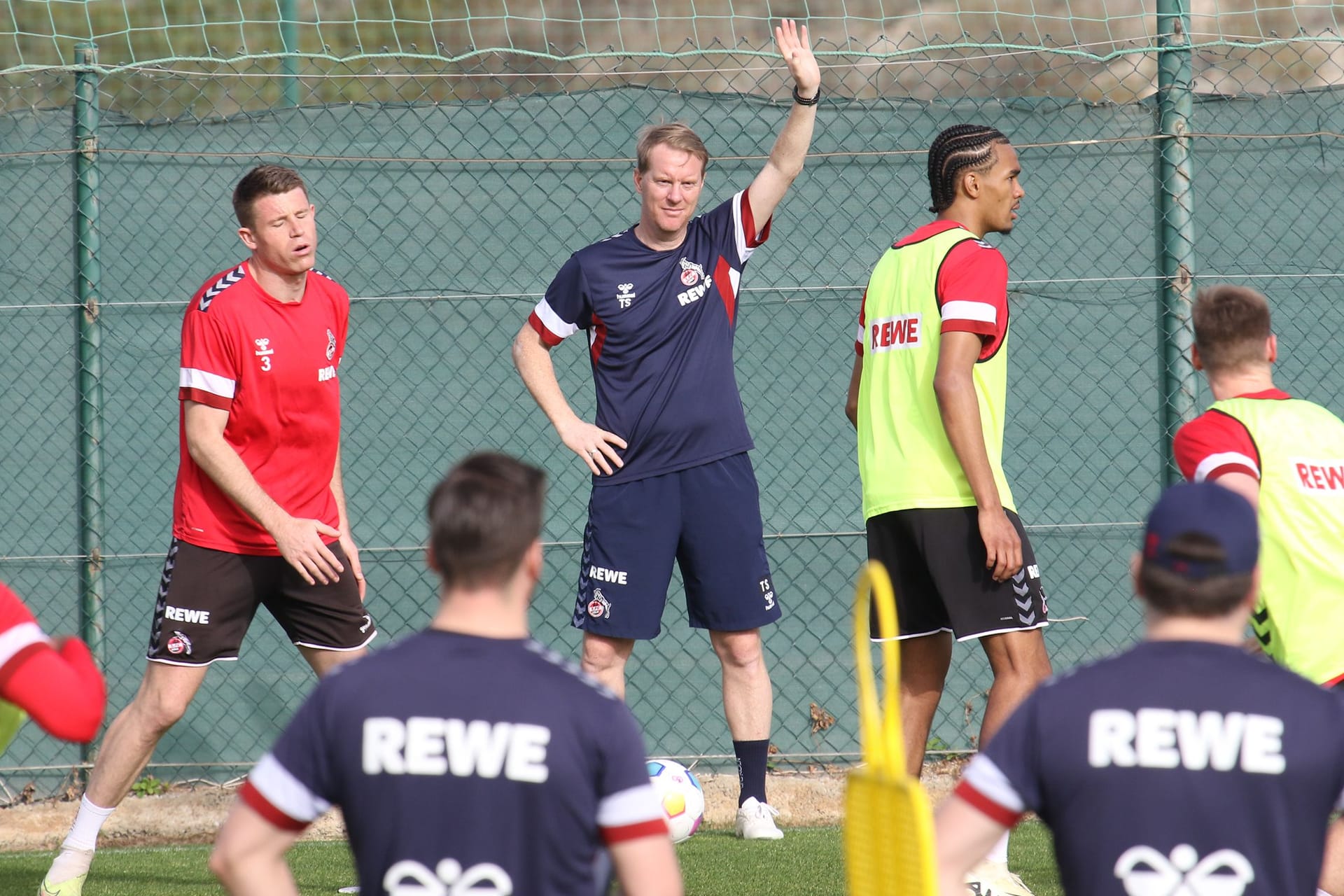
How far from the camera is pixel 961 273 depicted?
13.1ft

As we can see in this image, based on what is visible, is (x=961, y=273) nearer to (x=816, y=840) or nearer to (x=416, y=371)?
(x=816, y=840)

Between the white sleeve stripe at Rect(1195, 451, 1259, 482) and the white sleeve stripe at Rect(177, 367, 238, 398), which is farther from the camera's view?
the white sleeve stripe at Rect(177, 367, 238, 398)

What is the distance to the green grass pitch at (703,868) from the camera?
173 inches

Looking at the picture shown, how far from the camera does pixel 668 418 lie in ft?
15.6

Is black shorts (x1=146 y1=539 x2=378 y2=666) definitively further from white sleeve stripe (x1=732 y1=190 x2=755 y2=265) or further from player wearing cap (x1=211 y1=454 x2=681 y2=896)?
player wearing cap (x1=211 y1=454 x2=681 y2=896)

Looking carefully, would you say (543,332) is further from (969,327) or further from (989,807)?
(989,807)

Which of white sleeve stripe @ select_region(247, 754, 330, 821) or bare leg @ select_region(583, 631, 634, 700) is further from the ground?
white sleeve stripe @ select_region(247, 754, 330, 821)

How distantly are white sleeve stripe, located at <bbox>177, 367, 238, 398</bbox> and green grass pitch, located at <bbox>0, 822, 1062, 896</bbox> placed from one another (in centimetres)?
155

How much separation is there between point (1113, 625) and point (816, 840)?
5.75ft

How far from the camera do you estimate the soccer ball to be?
460 cm

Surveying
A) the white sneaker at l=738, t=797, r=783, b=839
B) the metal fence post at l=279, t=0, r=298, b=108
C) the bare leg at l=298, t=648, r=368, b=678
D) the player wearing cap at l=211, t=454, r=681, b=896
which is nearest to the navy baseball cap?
the player wearing cap at l=211, t=454, r=681, b=896

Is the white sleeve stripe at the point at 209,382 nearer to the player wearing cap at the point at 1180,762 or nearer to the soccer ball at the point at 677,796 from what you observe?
the soccer ball at the point at 677,796

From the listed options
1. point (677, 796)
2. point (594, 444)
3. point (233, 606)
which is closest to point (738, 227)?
point (594, 444)

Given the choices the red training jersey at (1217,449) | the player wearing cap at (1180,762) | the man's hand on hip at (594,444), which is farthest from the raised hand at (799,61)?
the player wearing cap at (1180,762)
